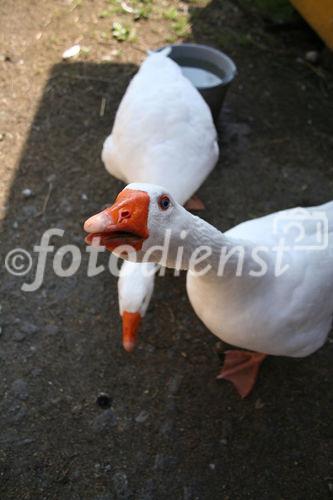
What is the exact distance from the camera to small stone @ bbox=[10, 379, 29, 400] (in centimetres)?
254

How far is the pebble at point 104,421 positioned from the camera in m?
2.48

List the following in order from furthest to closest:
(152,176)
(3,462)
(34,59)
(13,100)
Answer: (34,59) < (13,100) < (152,176) < (3,462)

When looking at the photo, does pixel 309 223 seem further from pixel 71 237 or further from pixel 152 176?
pixel 71 237

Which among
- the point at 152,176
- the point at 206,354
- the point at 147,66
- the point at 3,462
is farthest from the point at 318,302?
the point at 147,66

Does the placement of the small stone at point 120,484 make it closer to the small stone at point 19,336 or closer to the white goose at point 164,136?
the small stone at point 19,336

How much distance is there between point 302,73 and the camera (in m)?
4.26

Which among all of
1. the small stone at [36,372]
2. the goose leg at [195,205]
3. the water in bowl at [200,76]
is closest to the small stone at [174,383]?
the small stone at [36,372]

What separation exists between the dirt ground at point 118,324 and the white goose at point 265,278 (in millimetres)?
515

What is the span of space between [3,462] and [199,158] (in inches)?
72.5

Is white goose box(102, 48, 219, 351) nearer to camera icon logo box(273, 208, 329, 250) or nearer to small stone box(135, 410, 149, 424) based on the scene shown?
camera icon logo box(273, 208, 329, 250)

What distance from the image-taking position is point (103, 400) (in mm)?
2553

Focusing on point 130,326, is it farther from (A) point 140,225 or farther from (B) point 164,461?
(A) point 140,225

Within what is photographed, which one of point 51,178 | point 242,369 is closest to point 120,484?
point 242,369

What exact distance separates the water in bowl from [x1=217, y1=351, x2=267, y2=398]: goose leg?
6.43 feet
